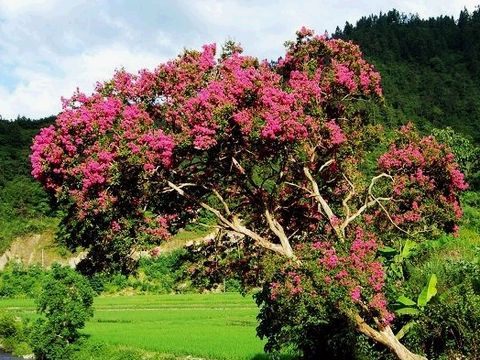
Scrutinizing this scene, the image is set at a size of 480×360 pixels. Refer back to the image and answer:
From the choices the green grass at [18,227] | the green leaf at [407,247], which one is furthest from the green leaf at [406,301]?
the green grass at [18,227]

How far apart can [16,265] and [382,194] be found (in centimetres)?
7394

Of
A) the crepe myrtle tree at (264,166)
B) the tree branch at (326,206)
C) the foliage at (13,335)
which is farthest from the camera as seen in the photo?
the foliage at (13,335)

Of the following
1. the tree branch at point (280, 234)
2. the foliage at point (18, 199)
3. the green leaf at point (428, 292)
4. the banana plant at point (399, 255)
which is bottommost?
the green leaf at point (428, 292)

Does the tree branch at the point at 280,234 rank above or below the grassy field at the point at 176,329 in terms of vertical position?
above

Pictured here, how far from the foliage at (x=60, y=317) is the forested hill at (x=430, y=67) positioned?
1895 inches

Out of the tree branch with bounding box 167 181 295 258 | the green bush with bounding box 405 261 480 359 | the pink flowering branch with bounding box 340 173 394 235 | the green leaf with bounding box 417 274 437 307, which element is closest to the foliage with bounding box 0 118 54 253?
the tree branch with bounding box 167 181 295 258

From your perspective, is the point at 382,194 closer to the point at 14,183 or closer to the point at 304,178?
the point at 304,178

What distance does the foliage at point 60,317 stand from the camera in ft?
103

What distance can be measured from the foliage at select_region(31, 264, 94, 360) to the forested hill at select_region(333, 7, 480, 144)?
4814 cm

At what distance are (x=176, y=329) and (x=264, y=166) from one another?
892 inches

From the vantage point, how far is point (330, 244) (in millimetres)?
13781

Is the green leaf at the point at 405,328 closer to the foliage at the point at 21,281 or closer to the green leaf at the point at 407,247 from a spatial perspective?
the green leaf at the point at 407,247

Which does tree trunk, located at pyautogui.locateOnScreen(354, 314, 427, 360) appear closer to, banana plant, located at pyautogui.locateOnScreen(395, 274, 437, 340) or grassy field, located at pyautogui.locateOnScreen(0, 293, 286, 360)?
banana plant, located at pyautogui.locateOnScreen(395, 274, 437, 340)

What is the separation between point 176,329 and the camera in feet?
117
